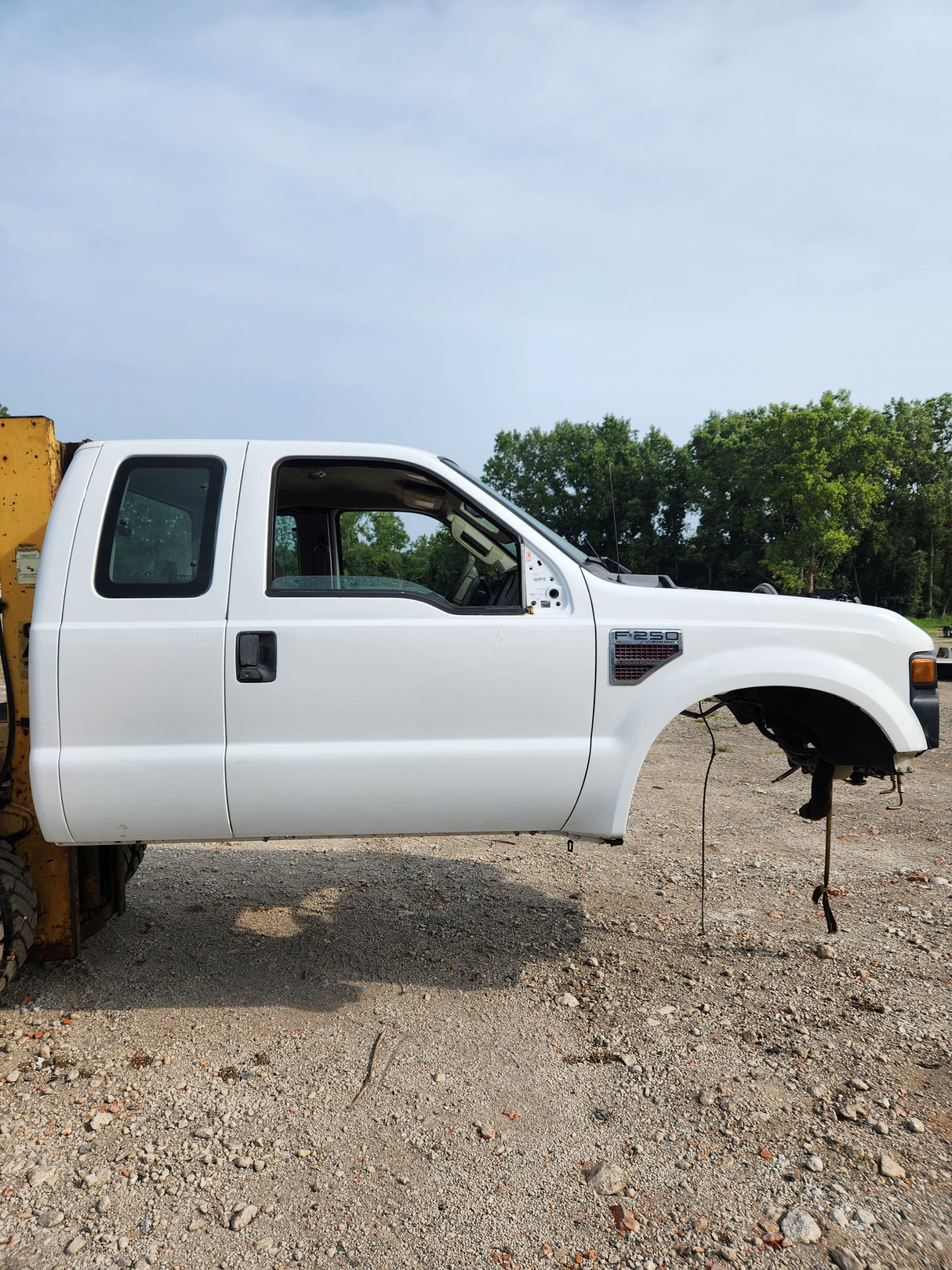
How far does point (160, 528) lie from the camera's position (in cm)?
303

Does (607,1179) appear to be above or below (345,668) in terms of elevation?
below

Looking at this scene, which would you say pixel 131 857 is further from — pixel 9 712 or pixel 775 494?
pixel 775 494

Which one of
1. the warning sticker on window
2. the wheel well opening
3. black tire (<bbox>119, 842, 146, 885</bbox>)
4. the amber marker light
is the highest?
the warning sticker on window

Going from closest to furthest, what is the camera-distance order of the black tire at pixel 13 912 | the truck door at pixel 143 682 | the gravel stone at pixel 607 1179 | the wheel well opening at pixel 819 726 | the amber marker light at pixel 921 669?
the gravel stone at pixel 607 1179, the truck door at pixel 143 682, the black tire at pixel 13 912, the amber marker light at pixel 921 669, the wheel well opening at pixel 819 726

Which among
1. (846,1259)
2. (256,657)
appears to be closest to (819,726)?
(846,1259)

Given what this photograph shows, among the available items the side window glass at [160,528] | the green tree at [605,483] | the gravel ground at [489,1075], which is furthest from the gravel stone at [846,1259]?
the green tree at [605,483]

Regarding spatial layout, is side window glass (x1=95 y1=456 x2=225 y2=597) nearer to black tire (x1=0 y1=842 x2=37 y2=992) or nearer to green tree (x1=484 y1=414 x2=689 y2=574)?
black tire (x1=0 y1=842 x2=37 y2=992)

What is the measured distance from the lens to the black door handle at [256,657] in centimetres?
288

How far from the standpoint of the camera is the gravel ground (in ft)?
7.16

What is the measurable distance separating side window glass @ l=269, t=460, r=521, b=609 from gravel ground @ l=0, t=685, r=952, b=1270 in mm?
1670

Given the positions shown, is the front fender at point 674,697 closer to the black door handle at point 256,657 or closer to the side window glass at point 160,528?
the black door handle at point 256,657

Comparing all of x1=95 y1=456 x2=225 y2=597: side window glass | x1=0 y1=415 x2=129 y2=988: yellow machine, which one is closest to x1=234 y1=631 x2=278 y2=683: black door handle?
x1=95 y1=456 x2=225 y2=597: side window glass

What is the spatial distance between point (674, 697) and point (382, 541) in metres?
1.46

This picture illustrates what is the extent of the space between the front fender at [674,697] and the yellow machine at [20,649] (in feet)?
6.79
